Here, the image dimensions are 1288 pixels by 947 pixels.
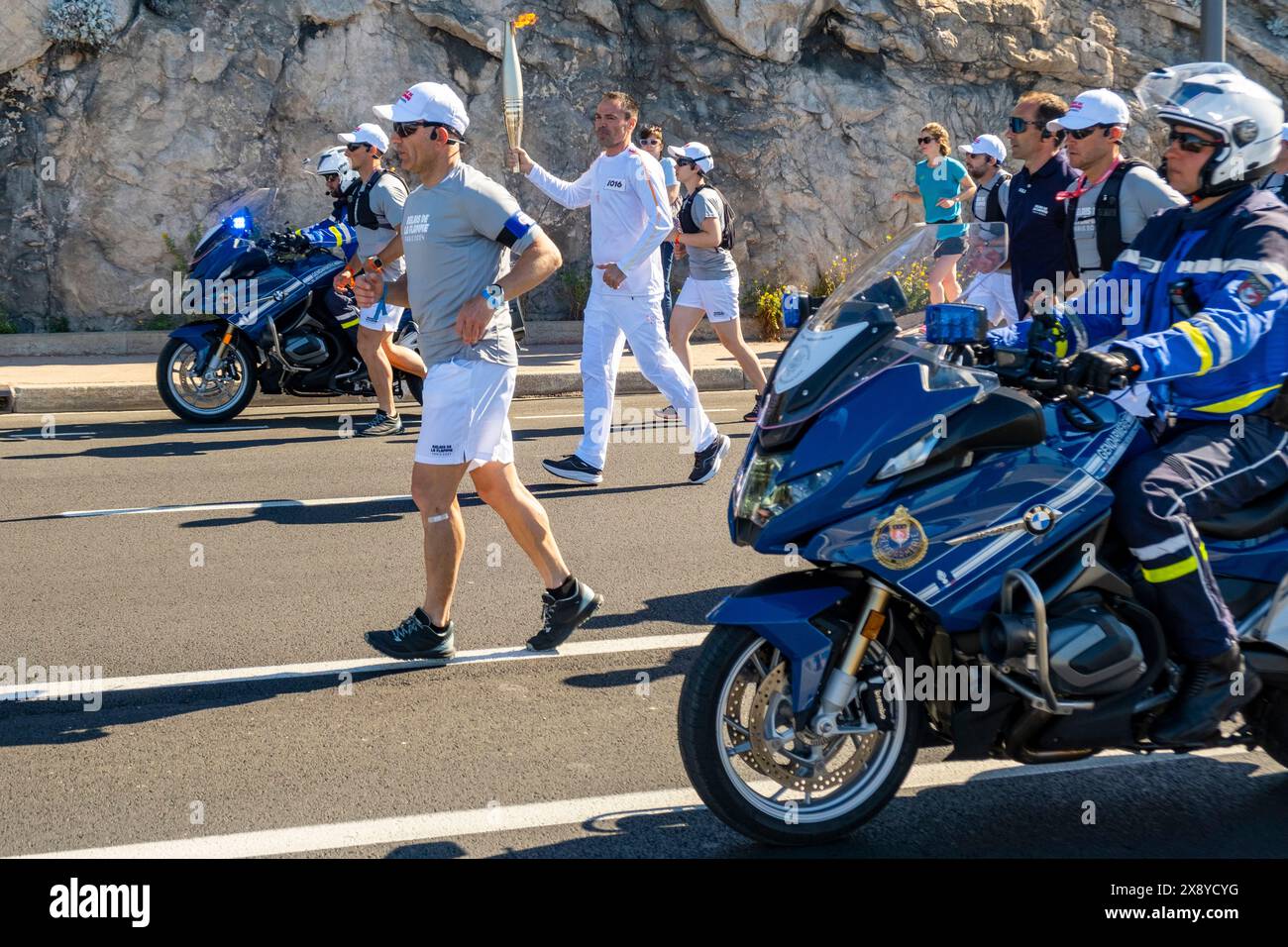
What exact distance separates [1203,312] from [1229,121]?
1.80 ft

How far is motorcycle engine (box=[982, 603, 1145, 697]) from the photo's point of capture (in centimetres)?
359

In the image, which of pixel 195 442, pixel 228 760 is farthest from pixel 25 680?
pixel 195 442

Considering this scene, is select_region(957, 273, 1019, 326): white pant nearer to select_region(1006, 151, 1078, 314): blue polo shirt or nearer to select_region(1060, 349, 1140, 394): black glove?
select_region(1060, 349, 1140, 394): black glove

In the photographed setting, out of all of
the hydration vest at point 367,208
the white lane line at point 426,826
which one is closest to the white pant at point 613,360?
the hydration vest at point 367,208

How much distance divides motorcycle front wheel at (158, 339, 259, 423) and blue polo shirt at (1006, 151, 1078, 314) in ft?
20.1

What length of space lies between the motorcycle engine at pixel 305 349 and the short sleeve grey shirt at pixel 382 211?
4.12 ft

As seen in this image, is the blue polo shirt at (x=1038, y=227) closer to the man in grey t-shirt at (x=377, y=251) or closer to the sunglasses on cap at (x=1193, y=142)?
the sunglasses on cap at (x=1193, y=142)

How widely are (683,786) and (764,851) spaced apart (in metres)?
0.50

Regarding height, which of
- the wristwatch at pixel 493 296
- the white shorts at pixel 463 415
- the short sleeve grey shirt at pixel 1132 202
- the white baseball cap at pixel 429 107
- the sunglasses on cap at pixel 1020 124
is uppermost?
the sunglasses on cap at pixel 1020 124

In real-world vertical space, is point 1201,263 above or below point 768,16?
below

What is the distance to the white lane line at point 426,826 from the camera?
12.5ft

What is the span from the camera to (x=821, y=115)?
1800 centimetres
